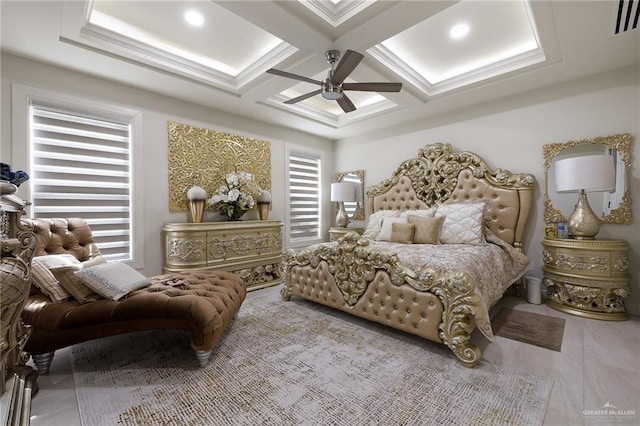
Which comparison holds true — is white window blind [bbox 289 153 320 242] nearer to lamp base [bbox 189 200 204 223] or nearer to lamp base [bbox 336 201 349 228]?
lamp base [bbox 336 201 349 228]

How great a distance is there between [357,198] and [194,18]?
3.58 m

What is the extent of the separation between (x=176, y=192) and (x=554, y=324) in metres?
4.41

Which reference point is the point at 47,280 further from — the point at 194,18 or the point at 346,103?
the point at 346,103

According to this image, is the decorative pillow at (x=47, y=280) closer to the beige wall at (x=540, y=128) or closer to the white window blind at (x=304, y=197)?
the white window blind at (x=304, y=197)

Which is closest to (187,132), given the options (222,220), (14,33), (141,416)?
(222,220)

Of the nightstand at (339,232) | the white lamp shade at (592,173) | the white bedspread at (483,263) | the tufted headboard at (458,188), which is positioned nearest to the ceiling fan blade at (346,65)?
the white bedspread at (483,263)

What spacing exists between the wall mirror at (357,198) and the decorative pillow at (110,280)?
369cm

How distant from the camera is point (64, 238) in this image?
2.47 m

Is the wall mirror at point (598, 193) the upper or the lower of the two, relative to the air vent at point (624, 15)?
lower

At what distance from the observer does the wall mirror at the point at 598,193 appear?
112 inches

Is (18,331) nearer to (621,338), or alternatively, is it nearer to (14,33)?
(14,33)

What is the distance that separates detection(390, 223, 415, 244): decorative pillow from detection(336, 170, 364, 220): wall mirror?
67.1 inches

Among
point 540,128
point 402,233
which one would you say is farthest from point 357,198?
point 540,128

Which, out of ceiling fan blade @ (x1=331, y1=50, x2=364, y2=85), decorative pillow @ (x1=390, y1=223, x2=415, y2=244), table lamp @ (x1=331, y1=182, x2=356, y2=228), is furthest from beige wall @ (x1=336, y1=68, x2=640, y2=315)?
ceiling fan blade @ (x1=331, y1=50, x2=364, y2=85)
